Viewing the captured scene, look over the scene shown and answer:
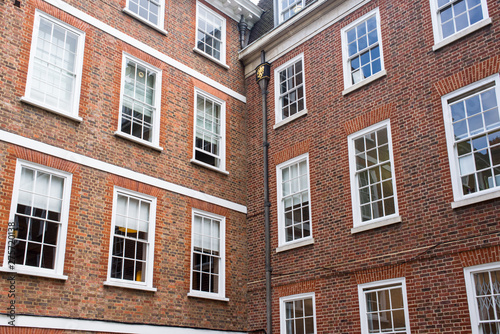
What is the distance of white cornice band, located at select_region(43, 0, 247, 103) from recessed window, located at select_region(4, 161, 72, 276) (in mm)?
4151

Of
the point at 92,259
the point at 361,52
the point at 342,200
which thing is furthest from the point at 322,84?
the point at 92,259

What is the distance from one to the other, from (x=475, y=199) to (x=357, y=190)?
9.97 feet

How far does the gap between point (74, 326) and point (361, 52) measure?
9510mm

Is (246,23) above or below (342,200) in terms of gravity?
above

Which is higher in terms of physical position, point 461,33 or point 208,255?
point 461,33

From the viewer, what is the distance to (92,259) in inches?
461

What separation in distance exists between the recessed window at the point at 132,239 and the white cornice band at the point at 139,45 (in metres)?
4.13

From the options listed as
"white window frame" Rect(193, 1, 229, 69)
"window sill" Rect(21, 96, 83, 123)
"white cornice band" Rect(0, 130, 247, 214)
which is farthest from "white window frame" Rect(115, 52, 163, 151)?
"white window frame" Rect(193, 1, 229, 69)

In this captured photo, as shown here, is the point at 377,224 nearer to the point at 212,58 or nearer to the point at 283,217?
the point at 283,217

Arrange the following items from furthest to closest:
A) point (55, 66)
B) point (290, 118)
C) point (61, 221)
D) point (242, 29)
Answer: point (242, 29) < point (290, 118) < point (55, 66) < point (61, 221)

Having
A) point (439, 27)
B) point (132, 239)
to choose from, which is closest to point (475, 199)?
point (439, 27)

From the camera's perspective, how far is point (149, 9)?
15.2m

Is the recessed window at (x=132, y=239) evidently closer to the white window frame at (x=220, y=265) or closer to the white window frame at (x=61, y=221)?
the white window frame at (x=61, y=221)

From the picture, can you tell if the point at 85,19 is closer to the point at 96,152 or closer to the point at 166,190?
the point at 96,152
